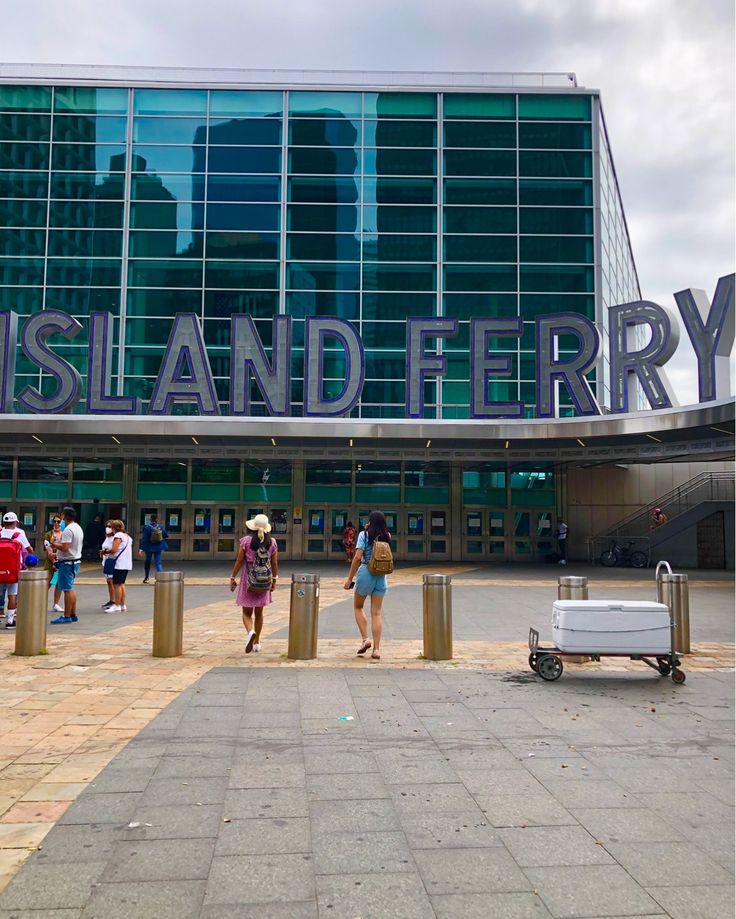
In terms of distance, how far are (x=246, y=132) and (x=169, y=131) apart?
3200mm

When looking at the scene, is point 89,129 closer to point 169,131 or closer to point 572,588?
point 169,131

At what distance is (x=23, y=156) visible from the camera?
103ft

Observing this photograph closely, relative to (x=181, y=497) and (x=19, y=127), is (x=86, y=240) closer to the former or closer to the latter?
(x=19, y=127)

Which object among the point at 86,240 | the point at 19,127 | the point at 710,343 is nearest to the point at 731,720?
the point at 710,343

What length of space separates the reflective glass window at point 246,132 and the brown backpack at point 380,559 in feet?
88.3

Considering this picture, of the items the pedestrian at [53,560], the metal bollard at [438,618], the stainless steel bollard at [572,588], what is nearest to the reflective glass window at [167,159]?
the pedestrian at [53,560]

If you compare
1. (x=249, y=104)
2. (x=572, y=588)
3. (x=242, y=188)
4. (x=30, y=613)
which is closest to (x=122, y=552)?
(x=30, y=613)

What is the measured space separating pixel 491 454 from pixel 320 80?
Answer: 58.3 ft

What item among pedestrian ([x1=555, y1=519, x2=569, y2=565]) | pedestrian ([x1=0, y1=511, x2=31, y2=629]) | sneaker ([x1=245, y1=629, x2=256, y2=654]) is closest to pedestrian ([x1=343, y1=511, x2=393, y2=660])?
sneaker ([x1=245, y1=629, x2=256, y2=654])

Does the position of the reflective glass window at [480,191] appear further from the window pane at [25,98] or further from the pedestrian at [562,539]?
the window pane at [25,98]

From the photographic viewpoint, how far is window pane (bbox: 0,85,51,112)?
105 feet

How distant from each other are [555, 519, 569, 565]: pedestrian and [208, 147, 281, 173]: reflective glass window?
18122 mm

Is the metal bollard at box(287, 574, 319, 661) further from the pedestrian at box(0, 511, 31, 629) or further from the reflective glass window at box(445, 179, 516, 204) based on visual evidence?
the reflective glass window at box(445, 179, 516, 204)

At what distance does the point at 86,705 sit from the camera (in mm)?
7113
